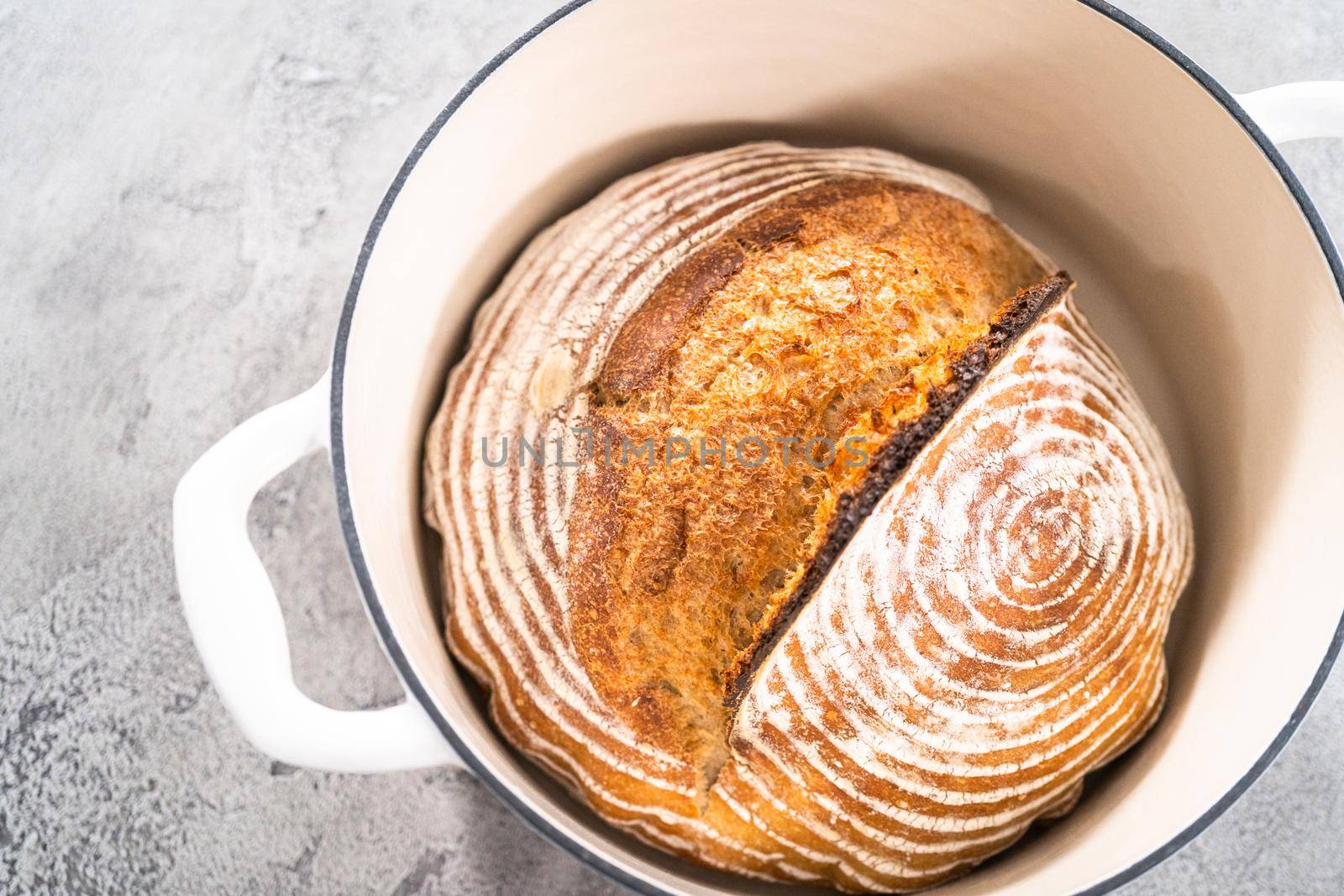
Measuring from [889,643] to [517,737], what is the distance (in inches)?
13.0

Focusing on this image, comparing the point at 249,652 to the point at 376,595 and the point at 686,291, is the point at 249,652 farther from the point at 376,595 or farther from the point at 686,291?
the point at 686,291

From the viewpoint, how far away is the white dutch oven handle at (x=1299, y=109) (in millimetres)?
748

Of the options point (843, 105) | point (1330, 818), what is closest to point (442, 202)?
point (843, 105)

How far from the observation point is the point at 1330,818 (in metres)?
0.97

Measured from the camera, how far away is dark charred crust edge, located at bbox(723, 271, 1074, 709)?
0.64m

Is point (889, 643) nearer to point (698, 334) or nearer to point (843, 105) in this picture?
point (698, 334)

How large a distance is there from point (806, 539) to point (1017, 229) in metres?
0.53

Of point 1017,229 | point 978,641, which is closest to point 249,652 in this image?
point 978,641

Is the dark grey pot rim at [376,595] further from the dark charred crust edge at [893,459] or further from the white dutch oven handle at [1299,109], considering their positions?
the dark charred crust edge at [893,459]

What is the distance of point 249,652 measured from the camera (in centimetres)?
65

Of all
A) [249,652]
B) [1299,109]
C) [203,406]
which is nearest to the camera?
[249,652]

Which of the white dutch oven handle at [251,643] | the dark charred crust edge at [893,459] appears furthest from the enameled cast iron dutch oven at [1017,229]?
the dark charred crust edge at [893,459]

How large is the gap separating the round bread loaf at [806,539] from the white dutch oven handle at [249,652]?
15cm

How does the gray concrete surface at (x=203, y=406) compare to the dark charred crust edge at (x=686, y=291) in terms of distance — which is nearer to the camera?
the dark charred crust edge at (x=686, y=291)
